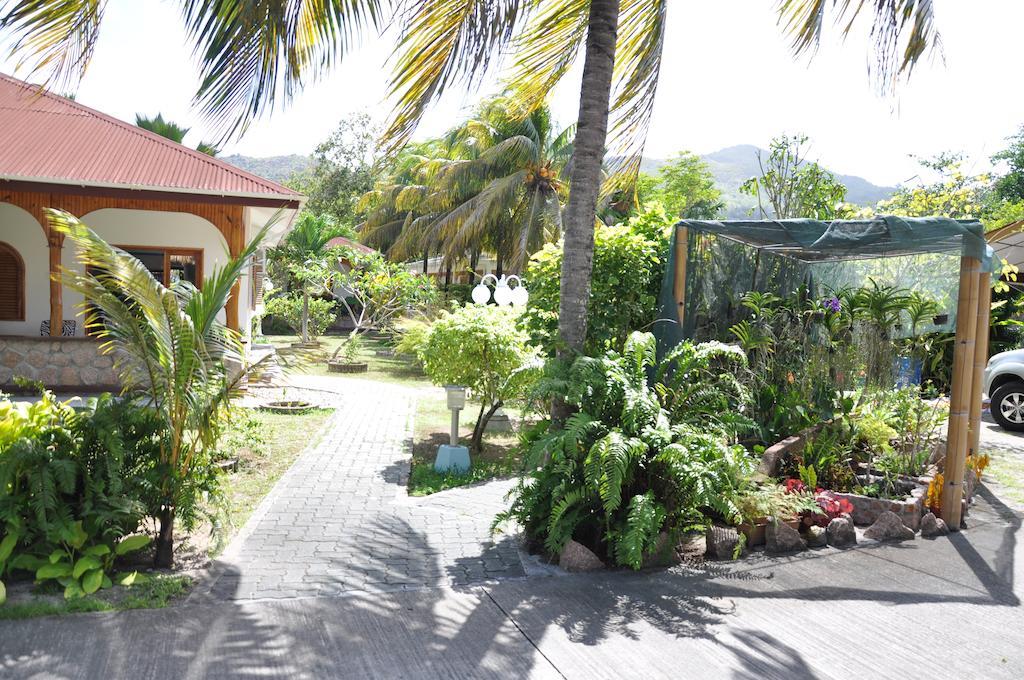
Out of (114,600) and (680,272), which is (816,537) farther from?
(114,600)

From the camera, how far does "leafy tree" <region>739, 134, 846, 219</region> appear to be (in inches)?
595

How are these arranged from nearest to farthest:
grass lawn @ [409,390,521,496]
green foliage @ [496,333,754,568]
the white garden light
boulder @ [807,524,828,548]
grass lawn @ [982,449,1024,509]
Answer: green foliage @ [496,333,754,568]
boulder @ [807,524,828,548]
grass lawn @ [982,449,1024,509]
grass lawn @ [409,390,521,496]
the white garden light

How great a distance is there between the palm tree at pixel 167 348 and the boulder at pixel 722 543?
3464 millimetres

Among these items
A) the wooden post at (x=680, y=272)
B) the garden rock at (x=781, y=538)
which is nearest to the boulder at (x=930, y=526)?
the garden rock at (x=781, y=538)

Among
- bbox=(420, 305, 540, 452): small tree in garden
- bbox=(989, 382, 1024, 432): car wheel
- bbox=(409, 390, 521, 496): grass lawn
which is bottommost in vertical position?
bbox=(409, 390, 521, 496): grass lawn

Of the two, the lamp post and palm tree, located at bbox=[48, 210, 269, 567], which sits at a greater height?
palm tree, located at bbox=[48, 210, 269, 567]

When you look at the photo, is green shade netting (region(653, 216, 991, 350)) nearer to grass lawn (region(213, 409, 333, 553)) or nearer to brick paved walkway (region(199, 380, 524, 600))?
brick paved walkway (region(199, 380, 524, 600))

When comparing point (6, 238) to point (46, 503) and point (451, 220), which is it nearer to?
point (46, 503)

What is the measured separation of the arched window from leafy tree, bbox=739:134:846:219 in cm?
1366

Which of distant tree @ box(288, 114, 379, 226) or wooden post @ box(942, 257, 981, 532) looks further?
distant tree @ box(288, 114, 379, 226)

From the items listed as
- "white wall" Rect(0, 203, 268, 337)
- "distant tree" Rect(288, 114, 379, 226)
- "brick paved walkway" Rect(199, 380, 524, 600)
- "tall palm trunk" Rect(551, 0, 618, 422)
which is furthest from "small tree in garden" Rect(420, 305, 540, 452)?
"distant tree" Rect(288, 114, 379, 226)

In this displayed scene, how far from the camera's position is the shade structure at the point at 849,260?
21.7 ft

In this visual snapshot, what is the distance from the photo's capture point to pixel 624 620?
4.55m

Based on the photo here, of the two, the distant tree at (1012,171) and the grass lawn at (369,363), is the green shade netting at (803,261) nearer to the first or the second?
the grass lawn at (369,363)
